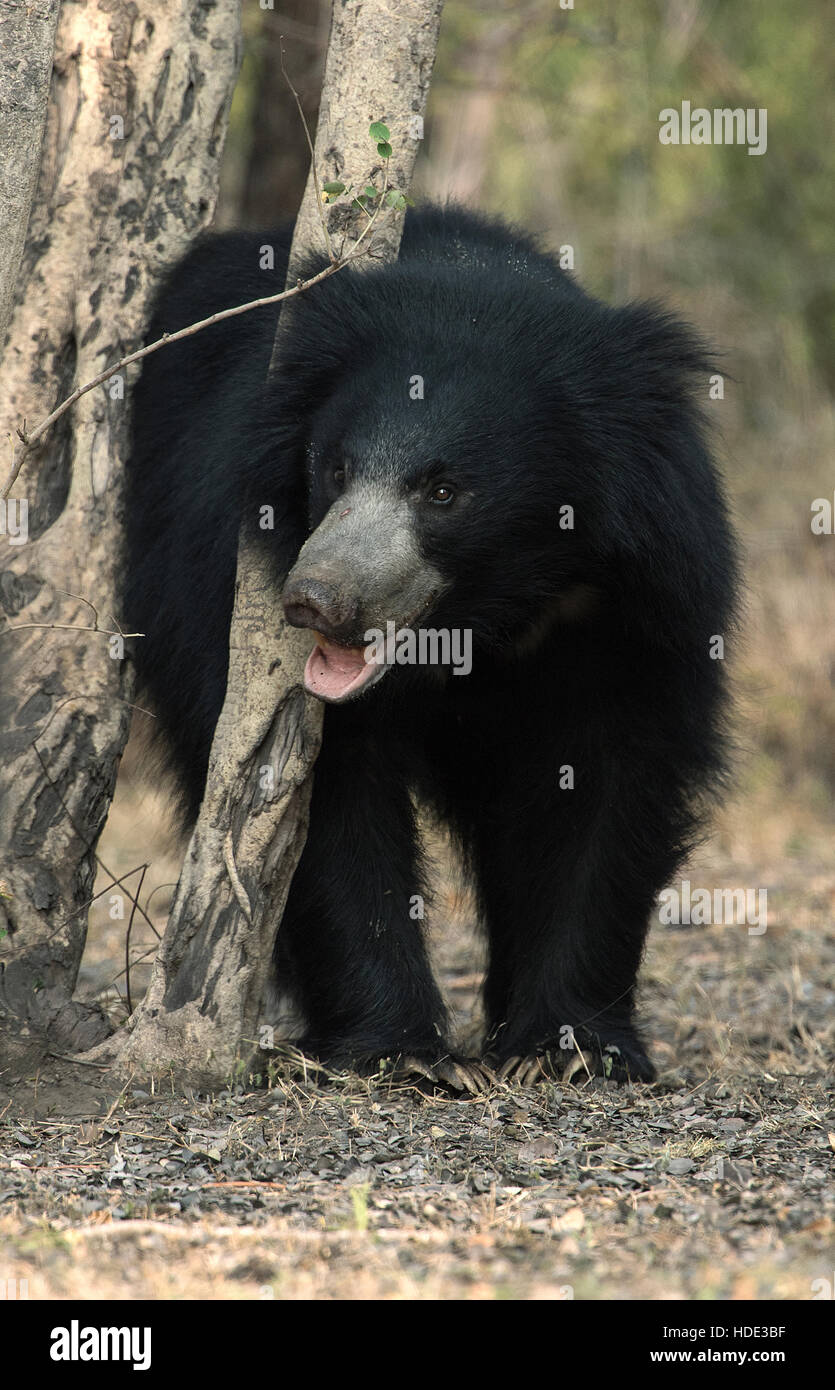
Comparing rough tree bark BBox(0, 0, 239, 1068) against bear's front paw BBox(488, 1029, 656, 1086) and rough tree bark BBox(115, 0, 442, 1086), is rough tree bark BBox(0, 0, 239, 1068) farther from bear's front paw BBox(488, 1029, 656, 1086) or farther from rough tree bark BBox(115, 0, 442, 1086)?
bear's front paw BBox(488, 1029, 656, 1086)

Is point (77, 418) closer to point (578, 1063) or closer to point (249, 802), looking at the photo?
point (249, 802)

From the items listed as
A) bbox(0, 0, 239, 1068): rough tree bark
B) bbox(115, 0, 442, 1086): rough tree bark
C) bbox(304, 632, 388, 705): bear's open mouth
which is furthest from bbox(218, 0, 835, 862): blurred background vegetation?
bbox(304, 632, 388, 705): bear's open mouth

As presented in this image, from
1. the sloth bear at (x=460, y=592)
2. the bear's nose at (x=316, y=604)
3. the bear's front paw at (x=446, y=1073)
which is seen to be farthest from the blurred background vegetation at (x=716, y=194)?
the bear's nose at (x=316, y=604)

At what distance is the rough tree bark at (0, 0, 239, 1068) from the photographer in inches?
144

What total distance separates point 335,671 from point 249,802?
1.51 ft

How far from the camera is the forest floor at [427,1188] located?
2.34m

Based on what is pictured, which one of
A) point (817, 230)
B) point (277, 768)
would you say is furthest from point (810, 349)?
point (277, 768)

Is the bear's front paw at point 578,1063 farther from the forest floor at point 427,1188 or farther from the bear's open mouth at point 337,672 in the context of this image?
the bear's open mouth at point 337,672

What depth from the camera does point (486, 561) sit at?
3363 mm

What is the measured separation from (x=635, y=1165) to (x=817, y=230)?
921cm

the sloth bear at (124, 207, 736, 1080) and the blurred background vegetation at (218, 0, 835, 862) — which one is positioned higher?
the blurred background vegetation at (218, 0, 835, 862)

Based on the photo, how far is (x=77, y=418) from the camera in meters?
→ 3.89

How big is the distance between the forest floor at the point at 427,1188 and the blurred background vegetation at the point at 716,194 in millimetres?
3659

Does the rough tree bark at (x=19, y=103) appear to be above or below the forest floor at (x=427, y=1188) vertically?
above
